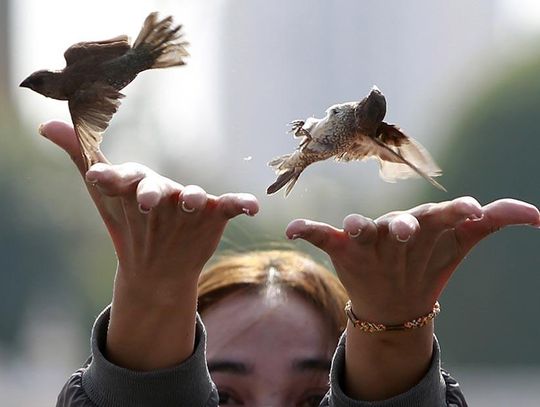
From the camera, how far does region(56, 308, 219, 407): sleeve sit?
209cm

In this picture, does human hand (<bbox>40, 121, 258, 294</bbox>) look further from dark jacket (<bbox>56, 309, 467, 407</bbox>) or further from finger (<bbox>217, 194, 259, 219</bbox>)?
dark jacket (<bbox>56, 309, 467, 407</bbox>)

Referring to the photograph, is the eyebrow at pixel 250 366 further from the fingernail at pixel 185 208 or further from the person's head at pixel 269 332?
the fingernail at pixel 185 208

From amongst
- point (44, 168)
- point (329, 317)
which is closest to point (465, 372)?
point (44, 168)

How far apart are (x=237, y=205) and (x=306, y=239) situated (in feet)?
0.35

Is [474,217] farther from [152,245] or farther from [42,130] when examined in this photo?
[42,130]

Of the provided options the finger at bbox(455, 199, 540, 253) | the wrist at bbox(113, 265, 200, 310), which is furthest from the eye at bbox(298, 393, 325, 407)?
the finger at bbox(455, 199, 540, 253)

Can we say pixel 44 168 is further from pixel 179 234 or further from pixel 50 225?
pixel 179 234

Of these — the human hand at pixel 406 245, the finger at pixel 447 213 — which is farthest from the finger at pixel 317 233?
the finger at pixel 447 213

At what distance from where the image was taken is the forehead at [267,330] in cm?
256

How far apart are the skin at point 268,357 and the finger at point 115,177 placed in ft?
2.47

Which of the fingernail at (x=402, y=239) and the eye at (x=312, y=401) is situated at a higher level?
the fingernail at (x=402, y=239)

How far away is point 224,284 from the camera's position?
2705mm

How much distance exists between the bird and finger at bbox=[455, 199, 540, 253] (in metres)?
0.07

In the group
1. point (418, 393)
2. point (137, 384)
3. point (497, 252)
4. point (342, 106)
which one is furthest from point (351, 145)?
point (497, 252)
